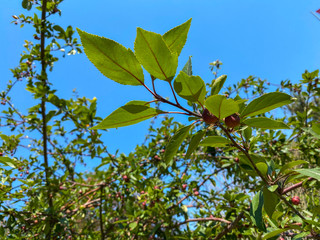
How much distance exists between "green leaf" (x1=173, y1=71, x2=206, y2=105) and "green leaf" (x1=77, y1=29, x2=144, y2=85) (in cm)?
10

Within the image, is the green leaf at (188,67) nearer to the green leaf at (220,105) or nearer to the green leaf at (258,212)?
the green leaf at (220,105)

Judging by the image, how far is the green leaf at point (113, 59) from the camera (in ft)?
1.73

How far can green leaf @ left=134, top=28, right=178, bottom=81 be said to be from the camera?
0.53m

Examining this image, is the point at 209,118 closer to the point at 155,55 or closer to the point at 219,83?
the point at 219,83

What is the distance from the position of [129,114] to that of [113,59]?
0.15 metres

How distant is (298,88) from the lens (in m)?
3.39

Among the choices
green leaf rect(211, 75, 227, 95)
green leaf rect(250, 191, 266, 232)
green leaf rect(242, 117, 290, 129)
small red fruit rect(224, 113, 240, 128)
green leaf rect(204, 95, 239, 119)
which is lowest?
green leaf rect(250, 191, 266, 232)

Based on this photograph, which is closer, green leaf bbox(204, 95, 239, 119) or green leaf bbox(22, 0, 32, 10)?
green leaf bbox(204, 95, 239, 119)

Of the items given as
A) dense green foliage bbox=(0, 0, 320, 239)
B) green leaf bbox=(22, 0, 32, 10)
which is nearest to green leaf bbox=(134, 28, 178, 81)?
dense green foliage bbox=(0, 0, 320, 239)

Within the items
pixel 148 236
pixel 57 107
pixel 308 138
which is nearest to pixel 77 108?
pixel 57 107

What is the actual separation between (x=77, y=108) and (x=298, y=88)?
325 cm

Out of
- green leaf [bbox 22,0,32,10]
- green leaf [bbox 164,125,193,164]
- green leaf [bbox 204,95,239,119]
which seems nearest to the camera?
green leaf [bbox 204,95,239,119]

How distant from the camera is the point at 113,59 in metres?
0.55

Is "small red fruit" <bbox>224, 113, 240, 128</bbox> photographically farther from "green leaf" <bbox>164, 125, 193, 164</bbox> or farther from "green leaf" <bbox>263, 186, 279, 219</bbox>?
"green leaf" <bbox>263, 186, 279, 219</bbox>
